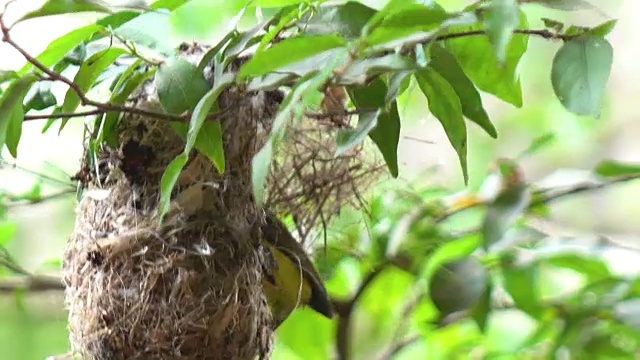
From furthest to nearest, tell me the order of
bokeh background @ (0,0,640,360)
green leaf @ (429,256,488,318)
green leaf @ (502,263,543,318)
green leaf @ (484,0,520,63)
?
bokeh background @ (0,0,640,360), green leaf @ (502,263,543,318), green leaf @ (429,256,488,318), green leaf @ (484,0,520,63)

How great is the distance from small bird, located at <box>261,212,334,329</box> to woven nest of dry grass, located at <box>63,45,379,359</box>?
3cm

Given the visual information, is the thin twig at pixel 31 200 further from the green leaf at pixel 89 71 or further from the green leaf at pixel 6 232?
the green leaf at pixel 89 71

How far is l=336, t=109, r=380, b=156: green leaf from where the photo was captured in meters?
0.55

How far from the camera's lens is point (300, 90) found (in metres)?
0.46

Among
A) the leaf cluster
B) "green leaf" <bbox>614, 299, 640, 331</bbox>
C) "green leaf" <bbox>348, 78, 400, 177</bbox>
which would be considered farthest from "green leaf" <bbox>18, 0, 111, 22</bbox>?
"green leaf" <bbox>614, 299, 640, 331</bbox>

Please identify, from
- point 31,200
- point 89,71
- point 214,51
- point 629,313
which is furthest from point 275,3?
point 629,313

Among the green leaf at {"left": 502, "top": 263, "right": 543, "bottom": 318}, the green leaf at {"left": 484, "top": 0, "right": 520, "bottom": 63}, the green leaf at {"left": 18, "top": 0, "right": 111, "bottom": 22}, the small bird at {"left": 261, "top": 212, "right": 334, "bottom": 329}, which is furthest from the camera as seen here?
the green leaf at {"left": 502, "top": 263, "right": 543, "bottom": 318}

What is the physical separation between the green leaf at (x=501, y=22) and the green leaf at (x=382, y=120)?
158mm

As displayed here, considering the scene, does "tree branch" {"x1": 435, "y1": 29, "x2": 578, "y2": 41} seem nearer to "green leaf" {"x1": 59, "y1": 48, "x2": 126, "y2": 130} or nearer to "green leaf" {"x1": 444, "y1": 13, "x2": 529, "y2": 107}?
"green leaf" {"x1": 444, "y1": 13, "x2": 529, "y2": 107}

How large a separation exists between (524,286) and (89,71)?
60 cm

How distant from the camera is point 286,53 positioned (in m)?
0.49

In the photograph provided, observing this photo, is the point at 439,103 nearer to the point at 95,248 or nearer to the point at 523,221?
the point at 95,248

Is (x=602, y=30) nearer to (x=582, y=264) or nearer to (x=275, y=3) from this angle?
(x=275, y=3)

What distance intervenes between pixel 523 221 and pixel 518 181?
137 mm
